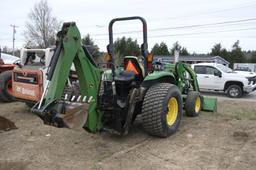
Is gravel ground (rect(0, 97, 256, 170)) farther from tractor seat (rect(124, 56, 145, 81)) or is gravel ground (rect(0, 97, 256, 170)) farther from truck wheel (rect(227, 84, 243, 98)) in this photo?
truck wheel (rect(227, 84, 243, 98))

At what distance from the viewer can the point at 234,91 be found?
13.5 m

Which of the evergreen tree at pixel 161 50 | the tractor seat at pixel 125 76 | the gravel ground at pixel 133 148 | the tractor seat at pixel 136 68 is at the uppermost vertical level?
the evergreen tree at pixel 161 50

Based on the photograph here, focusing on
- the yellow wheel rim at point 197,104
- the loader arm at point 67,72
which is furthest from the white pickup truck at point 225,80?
the loader arm at point 67,72

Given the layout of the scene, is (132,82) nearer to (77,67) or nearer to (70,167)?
(77,67)

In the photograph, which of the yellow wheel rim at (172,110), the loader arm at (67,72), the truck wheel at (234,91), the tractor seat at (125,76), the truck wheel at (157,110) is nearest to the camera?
the loader arm at (67,72)

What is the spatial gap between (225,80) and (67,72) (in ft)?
36.9

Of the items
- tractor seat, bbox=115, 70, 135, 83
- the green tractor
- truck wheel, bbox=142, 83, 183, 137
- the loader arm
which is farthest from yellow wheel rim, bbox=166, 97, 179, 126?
the loader arm

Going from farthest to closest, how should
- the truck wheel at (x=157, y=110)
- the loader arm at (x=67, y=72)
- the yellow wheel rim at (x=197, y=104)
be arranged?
1. the yellow wheel rim at (x=197, y=104)
2. the truck wheel at (x=157, y=110)
3. the loader arm at (x=67, y=72)

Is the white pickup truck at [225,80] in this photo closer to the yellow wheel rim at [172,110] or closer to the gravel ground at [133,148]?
the gravel ground at [133,148]

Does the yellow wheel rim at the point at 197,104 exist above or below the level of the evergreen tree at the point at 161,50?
below

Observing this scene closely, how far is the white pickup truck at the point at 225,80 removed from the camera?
1344cm

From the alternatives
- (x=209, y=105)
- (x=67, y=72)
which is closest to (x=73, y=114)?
(x=67, y=72)

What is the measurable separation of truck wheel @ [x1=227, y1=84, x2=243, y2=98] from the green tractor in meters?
8.48

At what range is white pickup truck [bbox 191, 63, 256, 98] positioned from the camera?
44.1 ft
